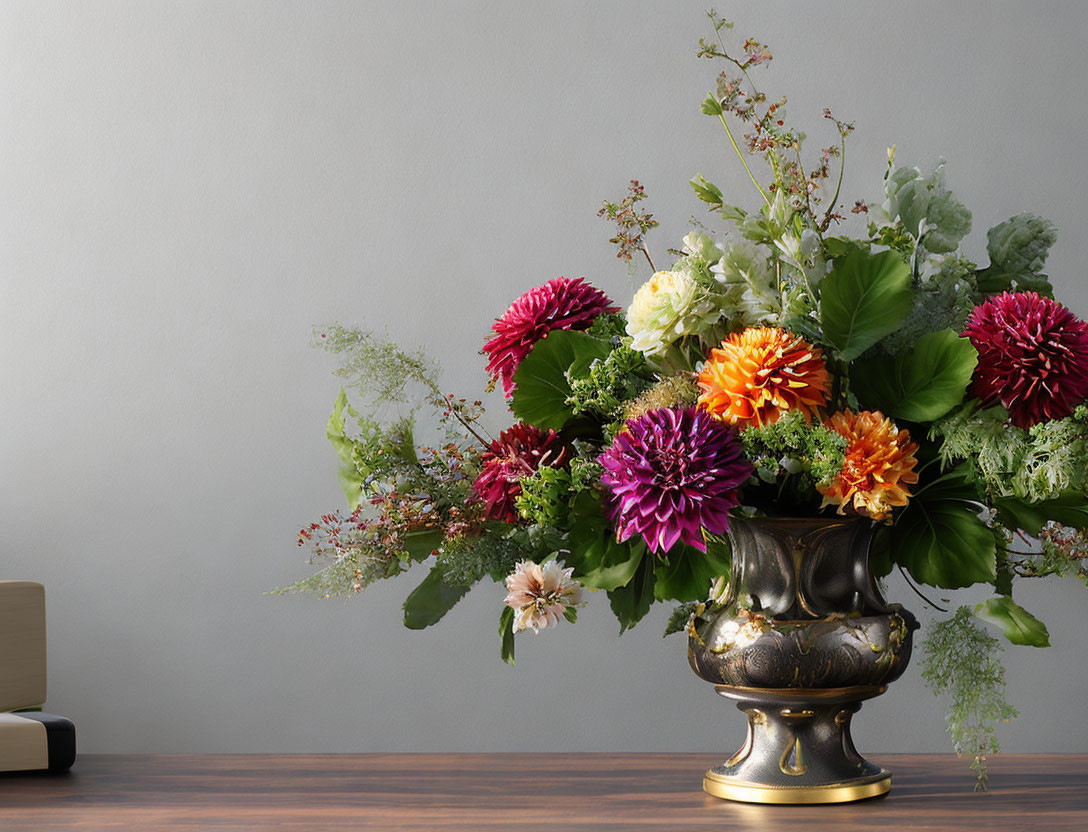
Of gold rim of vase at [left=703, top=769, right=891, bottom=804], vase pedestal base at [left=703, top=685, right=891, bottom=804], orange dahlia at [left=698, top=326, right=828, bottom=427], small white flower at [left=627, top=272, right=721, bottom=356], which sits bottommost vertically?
gold rim of vase at [left=703, top=769, right=891, bottom=804]

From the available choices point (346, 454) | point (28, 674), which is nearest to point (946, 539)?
point (346, 454)

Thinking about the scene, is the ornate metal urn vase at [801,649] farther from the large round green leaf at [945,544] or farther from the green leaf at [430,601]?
the green leaf at [430,601]

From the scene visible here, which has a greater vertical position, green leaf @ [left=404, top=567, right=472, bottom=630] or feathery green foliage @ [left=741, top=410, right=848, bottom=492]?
feathery green foliage @ [left=741, top=410, right=848, bottom=492]

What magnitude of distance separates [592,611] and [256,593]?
0.63 meters

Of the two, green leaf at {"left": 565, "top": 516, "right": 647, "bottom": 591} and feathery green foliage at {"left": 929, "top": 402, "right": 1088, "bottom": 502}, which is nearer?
feathery green foliage at {"left": 929, "top": 402, "right": 1088, "bottom": 502}

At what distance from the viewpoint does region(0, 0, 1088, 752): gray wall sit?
7.13ft

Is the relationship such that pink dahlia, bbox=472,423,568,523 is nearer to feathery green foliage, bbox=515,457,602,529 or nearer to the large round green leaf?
feathery green foliage, bbox=515,457,602,529

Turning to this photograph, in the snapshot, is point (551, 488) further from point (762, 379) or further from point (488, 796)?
point (488, 796)

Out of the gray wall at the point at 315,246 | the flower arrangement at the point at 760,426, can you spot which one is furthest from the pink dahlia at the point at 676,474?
the gray wall at the point at 315,246

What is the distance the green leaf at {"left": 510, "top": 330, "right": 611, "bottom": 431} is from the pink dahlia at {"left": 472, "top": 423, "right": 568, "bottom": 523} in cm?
1

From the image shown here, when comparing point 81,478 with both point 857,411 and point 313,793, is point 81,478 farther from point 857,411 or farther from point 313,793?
point 857,411

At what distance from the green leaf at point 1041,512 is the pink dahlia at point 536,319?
34 cm

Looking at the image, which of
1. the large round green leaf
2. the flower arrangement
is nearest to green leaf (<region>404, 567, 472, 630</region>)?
the flower arrangement

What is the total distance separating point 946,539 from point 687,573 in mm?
196
